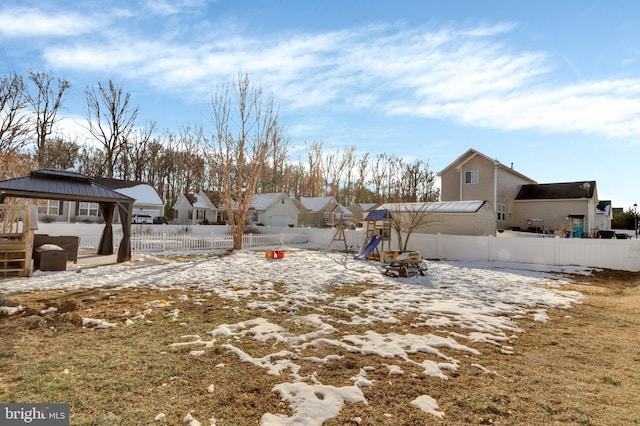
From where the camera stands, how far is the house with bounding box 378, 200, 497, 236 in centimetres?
1906

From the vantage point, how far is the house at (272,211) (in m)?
39.5

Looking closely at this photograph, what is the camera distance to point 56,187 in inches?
450

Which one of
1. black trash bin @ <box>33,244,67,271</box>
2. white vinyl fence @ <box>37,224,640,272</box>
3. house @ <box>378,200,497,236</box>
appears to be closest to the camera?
black trash bin @ <box>33,244,67,271</box>

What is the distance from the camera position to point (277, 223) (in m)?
40.1

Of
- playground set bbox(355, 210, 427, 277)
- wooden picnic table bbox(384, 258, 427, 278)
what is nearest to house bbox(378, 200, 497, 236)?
playground set bbox(355, 210, 427, 277)

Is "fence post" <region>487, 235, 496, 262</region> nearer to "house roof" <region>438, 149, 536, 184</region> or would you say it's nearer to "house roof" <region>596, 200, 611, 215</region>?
"house roof" <region>438, 149, 536, 184</region>

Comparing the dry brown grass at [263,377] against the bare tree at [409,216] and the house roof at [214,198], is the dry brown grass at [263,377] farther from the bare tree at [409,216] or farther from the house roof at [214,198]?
the house roof at [214,198]

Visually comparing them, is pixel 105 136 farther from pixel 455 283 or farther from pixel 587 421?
pixel 587 421

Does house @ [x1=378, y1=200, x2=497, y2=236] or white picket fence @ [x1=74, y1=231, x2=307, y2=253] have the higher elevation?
house @ [x1=378, y1=200, x2=497, y2=236]

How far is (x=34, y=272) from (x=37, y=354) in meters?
7.79

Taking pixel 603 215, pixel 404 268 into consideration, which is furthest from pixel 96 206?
pixel 603 215

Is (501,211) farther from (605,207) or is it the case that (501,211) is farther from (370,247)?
(605,207)

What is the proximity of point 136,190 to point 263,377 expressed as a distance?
33.8 metres

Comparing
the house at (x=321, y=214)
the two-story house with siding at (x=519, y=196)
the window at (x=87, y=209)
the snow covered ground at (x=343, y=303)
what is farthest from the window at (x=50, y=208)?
the two-story house with siding at (x=519, y=196)
